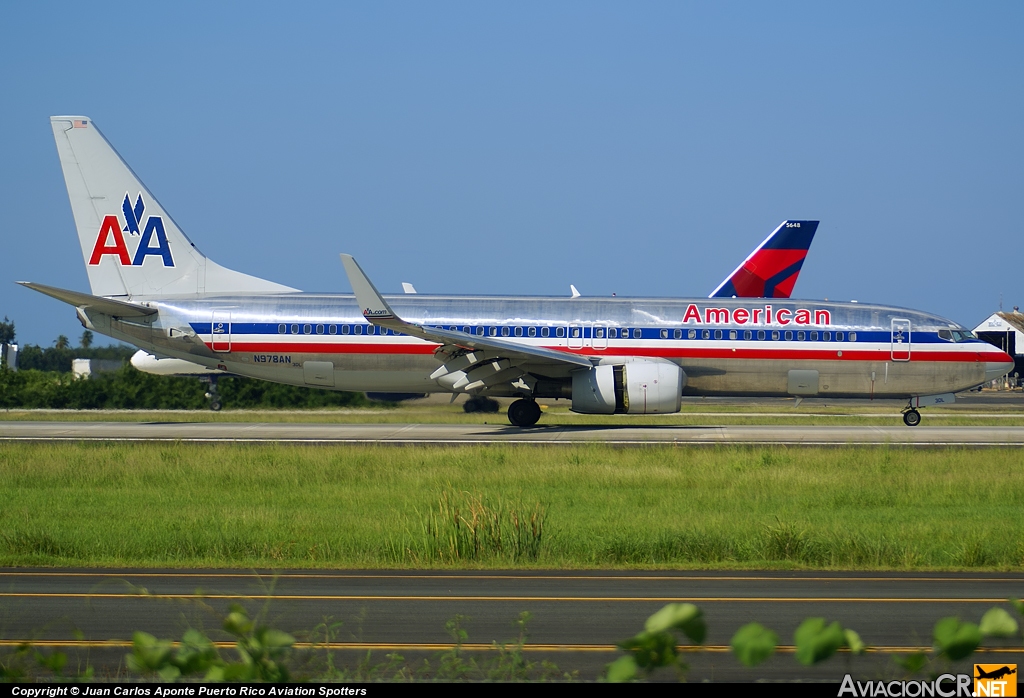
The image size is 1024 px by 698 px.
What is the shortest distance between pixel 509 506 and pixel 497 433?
12.5m

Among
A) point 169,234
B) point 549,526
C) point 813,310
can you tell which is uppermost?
point 169,234

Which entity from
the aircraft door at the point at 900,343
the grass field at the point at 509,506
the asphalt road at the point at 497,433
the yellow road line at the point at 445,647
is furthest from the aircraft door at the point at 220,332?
the yellow road line at the point at 445,647

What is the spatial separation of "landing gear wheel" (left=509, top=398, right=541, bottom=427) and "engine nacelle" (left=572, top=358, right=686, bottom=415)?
7.46 feet

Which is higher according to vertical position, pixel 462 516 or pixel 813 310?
pixel 813 310

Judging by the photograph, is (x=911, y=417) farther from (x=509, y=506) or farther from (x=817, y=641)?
(x=817, y=641)

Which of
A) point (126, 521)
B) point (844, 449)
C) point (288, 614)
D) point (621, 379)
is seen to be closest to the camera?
point (288, 614)

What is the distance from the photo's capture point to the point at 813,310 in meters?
29.8

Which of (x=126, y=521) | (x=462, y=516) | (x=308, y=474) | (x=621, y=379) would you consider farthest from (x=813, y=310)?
(x=126, y=521)

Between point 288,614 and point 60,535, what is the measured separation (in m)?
6.42

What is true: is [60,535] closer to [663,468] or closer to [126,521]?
[126,521]

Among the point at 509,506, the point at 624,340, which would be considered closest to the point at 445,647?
the point at 509,506

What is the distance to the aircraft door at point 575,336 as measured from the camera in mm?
29297

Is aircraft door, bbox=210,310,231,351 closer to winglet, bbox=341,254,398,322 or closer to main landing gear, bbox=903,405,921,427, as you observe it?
winglet, bbox=341,254,398,322

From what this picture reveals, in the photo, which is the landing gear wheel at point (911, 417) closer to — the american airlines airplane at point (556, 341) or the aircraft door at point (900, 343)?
the american airlines airplane at point (556, 341)
